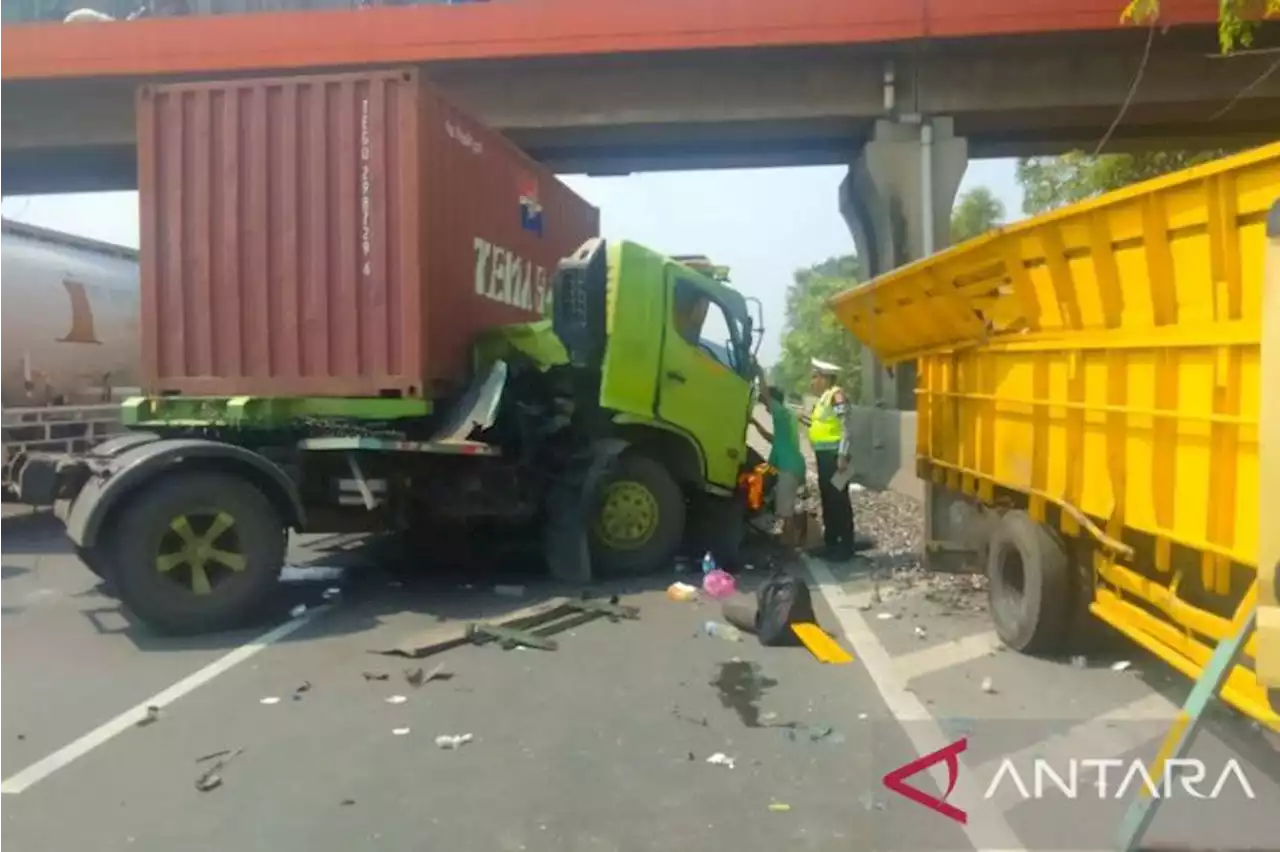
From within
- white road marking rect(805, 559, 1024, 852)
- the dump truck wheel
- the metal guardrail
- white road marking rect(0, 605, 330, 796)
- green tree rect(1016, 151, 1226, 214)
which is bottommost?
white road marking rect(0, 605, 330, 796)

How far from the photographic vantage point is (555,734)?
4934 millimetres

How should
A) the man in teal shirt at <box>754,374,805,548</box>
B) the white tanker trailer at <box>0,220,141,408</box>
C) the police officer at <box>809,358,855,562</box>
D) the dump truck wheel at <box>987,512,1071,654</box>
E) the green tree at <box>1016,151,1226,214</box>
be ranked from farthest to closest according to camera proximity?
the green tree at <box>1016,151,1226,214</box>
the white tanker trailer at <box>0,220,141,408</box>
the man in teal shirt at <box>754,374,805,548</box>
the police officer at <box>809,358,855,562</box>
the dump truck wheel at <box>987,512,1071,654</box>

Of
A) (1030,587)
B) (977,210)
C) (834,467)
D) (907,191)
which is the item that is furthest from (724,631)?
(977,210)

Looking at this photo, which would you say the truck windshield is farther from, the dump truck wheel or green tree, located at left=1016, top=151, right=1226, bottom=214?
green tree, located at left=1016, top=151, right=1226, bottom=214

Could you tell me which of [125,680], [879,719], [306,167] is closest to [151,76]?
[306,167]

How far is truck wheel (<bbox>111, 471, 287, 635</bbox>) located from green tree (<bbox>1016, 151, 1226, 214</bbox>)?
55.7 feet

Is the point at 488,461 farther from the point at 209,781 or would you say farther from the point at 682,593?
the point at 209,781

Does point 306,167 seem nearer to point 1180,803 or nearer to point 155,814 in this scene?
point 155,814

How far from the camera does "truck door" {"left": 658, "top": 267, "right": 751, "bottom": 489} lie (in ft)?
29.0

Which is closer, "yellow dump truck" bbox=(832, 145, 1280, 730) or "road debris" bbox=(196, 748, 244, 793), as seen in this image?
"yellow dump truck" bbox=(832, 145, 1280, 730)

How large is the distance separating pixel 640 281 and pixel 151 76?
11.4 m

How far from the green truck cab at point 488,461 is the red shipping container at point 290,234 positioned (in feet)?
1.07

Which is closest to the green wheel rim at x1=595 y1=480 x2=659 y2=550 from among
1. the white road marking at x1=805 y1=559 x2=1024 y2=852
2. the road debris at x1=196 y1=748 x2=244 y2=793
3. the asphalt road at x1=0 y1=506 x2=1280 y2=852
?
the asphalt road at x1=0 y1=506 x2=1280 y2=852

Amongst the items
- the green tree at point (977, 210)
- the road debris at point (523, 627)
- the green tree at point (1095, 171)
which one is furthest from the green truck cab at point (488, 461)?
the green tree at point (977, 210)
